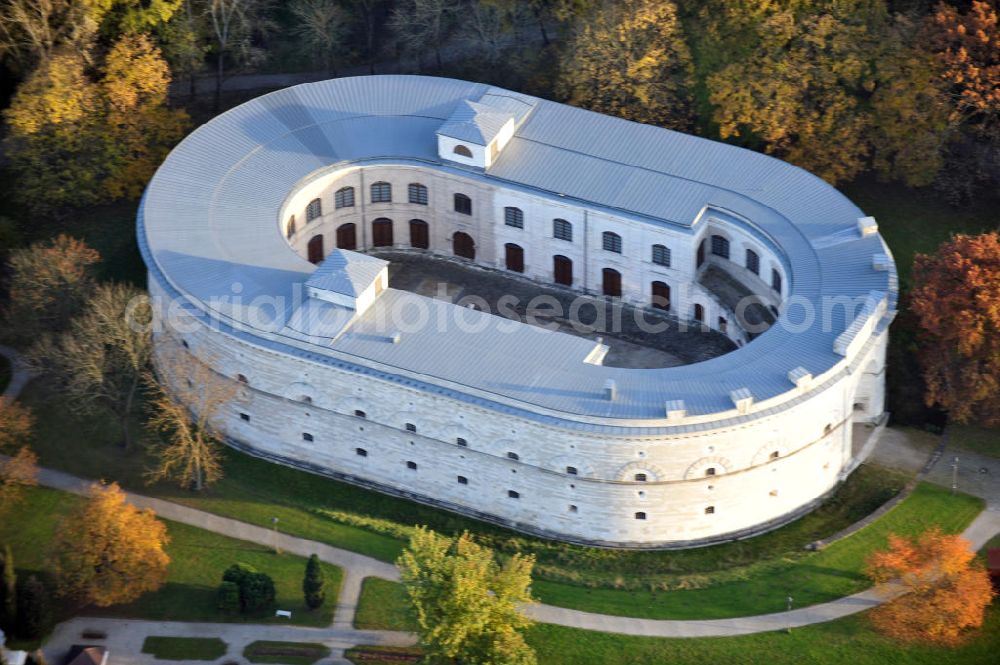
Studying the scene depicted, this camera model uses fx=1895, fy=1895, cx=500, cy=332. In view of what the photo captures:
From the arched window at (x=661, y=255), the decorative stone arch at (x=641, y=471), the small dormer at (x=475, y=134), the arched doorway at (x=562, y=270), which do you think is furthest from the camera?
the arched doorway at (x=562, y=270)

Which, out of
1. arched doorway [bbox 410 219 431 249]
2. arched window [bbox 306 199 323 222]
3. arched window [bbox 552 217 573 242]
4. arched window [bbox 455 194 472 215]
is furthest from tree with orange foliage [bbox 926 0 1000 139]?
arched window [bbox 306 199 323 222]

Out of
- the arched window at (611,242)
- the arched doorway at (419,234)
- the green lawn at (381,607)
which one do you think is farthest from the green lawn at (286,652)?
the arched doorway at (419,234)

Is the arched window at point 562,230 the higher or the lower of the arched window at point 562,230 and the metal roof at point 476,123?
the lower

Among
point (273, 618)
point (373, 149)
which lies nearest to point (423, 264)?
point (373, 149)

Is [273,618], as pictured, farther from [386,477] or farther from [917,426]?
[917,426]

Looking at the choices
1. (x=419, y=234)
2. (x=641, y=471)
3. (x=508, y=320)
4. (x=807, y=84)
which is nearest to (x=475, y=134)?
(x=419, y=234)

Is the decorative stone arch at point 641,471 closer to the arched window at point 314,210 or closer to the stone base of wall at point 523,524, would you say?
the stone base of wall at point 523,524

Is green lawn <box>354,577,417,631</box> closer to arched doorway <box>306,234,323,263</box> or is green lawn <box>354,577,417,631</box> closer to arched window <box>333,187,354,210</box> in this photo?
arched doorway <box>306,234,323,263</box>

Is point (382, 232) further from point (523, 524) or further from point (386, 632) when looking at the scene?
point (386, 632)
